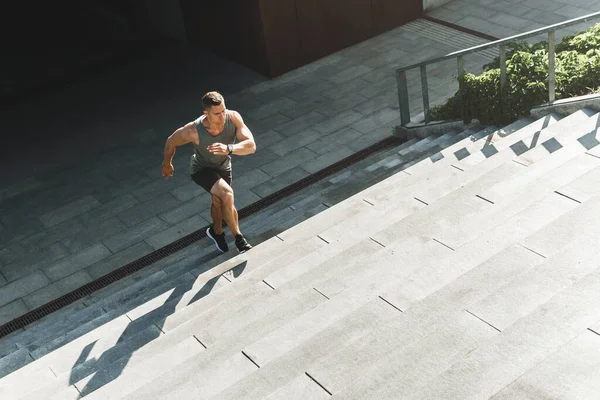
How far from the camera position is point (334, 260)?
6461 millimetres

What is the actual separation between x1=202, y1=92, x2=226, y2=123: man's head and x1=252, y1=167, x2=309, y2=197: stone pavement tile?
3.77 metres

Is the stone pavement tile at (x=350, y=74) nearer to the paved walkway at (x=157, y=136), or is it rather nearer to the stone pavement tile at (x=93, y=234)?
the paved walkway at (x=157, y=136)

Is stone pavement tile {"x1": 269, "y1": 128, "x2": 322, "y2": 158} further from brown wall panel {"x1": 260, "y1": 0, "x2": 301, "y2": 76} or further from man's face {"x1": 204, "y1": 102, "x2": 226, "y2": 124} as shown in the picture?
man's face {"x1": 204, "y1": 102, "x2": 226, "y2": 124}

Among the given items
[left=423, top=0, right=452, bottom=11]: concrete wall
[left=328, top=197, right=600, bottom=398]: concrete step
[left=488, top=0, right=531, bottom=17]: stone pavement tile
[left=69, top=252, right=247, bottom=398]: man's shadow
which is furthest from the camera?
[left=423, top=0, right=452, bottom=11]: concrete wall

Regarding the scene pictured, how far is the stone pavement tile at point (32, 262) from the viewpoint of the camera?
380 inches

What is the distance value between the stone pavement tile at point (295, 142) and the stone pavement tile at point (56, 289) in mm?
3568

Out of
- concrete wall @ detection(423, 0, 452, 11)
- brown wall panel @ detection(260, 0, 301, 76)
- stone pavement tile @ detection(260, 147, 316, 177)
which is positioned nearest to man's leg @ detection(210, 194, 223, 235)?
stone pavement tile @ detection(260, 147, 316, 177)

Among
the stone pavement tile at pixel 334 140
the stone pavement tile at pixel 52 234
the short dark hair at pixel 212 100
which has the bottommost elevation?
the stone pavement tile at pixel 52 234

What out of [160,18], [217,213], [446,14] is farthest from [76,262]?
[446,14]

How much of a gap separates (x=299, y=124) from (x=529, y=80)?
165 inches

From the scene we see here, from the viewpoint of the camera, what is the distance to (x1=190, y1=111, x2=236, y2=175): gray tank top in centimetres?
705

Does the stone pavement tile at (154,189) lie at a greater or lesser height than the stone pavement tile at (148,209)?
greater

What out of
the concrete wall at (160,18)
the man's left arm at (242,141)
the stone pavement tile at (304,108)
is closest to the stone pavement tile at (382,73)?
the stone pavement tile at (304,108)

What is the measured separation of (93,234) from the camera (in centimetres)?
1024
